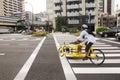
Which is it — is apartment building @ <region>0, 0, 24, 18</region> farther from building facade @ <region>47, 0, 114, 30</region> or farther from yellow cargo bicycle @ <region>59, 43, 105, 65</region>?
yellow cargo bicycle @ <region>59, 43, 105, 65</region>

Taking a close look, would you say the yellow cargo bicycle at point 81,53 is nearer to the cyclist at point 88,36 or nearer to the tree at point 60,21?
the cyclist at point 88,36

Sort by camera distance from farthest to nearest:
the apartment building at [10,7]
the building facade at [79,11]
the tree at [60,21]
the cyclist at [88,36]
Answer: the apartment building at [10,7]
the building facade at [79,11]
the tree at [60,21]
the cyclist at [88,36]

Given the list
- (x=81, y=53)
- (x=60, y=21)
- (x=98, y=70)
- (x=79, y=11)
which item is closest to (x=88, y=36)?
(x=81, y=53)

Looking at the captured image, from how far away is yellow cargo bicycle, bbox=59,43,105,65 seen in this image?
34.8 ft

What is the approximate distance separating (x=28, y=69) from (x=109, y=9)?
177948 millimetres

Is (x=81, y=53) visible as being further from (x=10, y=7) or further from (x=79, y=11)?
(x=10, y=7)

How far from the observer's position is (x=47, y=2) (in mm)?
133625

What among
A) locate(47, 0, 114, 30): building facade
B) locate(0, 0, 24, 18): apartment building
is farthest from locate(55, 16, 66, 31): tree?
locate(0, 0, 24, 18): apartment building

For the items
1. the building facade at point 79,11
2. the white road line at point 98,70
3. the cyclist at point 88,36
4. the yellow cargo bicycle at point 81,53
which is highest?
the building facade at point 79,11

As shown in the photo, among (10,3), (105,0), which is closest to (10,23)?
(10,3)

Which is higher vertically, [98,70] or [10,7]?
[10,7]

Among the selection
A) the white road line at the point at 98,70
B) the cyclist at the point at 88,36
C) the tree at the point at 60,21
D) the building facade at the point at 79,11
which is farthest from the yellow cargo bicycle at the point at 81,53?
the building facade at the point at 79,11

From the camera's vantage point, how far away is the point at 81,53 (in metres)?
11.5

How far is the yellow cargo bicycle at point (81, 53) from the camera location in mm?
10602
